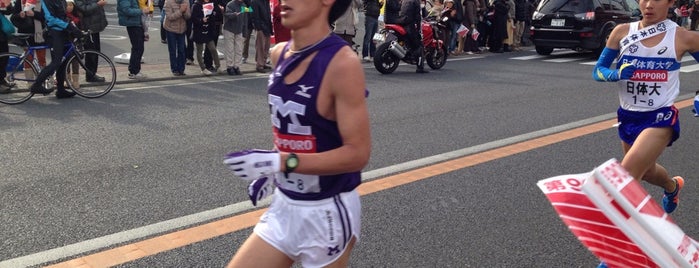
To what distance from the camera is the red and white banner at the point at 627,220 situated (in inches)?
57.9

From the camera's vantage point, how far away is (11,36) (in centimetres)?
905

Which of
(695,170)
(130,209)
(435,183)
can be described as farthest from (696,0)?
(130,209)

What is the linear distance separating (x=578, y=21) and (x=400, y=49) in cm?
547

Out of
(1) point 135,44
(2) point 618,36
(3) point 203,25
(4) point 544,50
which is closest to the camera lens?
(2) point 618,36

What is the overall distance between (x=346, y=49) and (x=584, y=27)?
14.7 meters

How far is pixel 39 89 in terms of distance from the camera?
8.76 m

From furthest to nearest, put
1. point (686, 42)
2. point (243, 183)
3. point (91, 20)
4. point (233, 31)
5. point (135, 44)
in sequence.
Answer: point (233, 31), point (135, 44), point (91, 20), point (243, 183), point (686, 42)

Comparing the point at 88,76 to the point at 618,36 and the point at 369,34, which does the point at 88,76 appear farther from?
the point at 618,36

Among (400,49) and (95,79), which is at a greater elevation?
(400,49)

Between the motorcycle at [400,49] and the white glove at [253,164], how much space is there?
10428 millimetres

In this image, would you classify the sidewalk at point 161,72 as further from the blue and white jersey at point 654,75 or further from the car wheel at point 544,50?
the blue and white jersey at point 654,75

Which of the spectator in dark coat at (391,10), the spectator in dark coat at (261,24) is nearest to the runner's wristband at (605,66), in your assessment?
the spectator in dark coat at (261,24)

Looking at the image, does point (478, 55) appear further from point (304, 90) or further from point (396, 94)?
point (304, 90)

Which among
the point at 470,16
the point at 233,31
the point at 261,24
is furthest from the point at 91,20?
the point at 470,16
